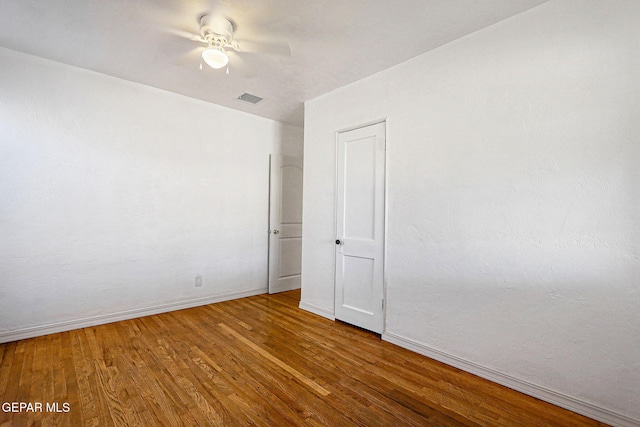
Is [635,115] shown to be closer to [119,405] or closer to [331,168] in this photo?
[331,168]

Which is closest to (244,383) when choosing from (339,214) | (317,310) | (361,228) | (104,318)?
(317,310)

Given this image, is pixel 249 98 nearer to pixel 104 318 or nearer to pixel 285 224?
pixel 285 224

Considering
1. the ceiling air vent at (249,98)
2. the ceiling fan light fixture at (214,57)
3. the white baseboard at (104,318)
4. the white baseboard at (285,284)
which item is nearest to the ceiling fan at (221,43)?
the ceiling fan light fixture at (214,57)

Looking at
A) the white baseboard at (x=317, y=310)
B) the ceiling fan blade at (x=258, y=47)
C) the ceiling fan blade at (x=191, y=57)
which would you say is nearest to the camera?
the ceiling fan blade at (x=258, y=47)

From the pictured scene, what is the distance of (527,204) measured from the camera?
2078 millimetres

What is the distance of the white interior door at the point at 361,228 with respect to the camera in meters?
3.03

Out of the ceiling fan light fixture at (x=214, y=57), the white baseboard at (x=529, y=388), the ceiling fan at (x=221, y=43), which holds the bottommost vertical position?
the white baseboard at (x=529, y=388)

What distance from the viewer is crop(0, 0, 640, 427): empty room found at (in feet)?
5.98

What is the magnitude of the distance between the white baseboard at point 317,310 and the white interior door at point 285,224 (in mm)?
944

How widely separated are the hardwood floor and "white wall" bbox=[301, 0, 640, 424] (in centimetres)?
29

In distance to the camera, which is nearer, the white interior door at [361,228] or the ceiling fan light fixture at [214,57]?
the ceiling fan light fixture at [214,57]

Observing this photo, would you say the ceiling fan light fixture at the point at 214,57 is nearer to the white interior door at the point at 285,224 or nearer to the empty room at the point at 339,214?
the empty room at the point at 339,214

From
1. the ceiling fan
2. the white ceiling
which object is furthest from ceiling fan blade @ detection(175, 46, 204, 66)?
the ceiling fan

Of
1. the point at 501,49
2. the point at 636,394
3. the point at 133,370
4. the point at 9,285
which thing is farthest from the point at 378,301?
the point at 9,285
